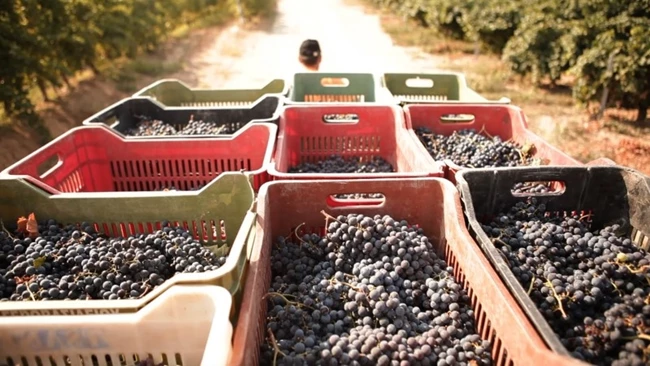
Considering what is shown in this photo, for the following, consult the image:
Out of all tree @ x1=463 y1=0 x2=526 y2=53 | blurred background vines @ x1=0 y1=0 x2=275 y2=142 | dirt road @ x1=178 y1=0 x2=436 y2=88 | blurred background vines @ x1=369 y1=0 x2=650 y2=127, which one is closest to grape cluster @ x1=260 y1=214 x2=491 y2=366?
blurred background vines @ x1=0 y1=0 x2=275 y2=142

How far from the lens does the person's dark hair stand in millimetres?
4523

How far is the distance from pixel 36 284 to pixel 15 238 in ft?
1.45

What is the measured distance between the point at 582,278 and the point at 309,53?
3.62 m

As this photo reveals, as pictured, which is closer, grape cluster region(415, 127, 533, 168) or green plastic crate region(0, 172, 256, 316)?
green plastic crate region(0, 172, 256, 316)

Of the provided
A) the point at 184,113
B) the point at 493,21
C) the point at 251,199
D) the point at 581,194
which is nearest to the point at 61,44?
the point at 184,113

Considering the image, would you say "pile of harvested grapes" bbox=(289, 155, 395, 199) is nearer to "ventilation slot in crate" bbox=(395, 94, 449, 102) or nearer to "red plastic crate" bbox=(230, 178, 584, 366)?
"red plastic crate" bbox=(230, 178, 584, 366)

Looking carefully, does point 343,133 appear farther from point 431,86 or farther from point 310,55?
point 310,55

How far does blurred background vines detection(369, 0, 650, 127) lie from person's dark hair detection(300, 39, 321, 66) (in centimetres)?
455

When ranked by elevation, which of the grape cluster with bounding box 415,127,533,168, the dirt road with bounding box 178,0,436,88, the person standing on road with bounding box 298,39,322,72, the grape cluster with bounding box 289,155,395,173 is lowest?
the dirt road with bounding box 178,0,436,88

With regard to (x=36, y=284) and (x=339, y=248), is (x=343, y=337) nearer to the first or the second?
(x=339, y=248)

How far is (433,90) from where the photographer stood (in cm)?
380

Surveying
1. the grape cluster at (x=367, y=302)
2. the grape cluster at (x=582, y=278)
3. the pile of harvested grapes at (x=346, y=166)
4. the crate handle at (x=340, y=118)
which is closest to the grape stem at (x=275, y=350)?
the grape cluster at (x=367, y=302)

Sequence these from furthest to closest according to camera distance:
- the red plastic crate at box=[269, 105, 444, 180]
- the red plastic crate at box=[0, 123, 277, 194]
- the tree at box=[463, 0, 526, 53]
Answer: the tree at box=[463, 0, 526, 53], the red plastic crate at box=[269, 105, 444, 180], the red plastic crate at box=[0, 123, 277, 194]

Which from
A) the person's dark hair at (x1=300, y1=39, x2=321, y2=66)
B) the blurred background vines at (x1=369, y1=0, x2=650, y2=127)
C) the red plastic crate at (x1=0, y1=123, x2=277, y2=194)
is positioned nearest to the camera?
the red plastic crate at (x1=0, y1=123, x2=277, y2=194)
